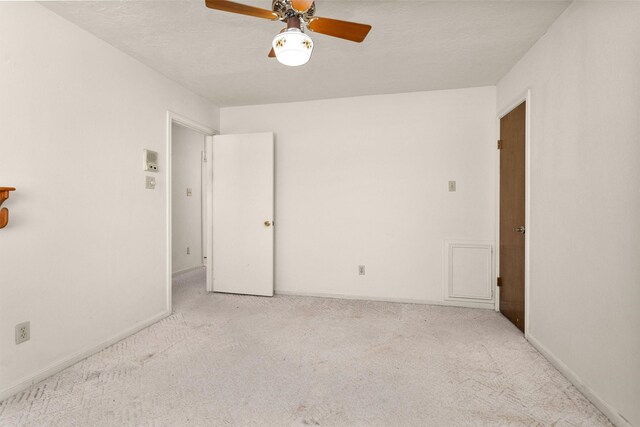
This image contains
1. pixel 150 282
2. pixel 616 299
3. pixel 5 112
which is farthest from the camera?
pixel 150 282

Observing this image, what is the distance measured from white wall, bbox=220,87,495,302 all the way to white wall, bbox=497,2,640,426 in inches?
37.3

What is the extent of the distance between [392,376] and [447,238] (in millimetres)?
1887

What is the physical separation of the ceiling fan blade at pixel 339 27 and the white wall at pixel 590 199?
4.15 ft

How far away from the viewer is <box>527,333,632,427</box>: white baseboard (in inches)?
62.7

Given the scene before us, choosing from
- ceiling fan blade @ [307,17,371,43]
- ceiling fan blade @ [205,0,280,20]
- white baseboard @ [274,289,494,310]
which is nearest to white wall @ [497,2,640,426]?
white baseboard @ [274,289,494,310]

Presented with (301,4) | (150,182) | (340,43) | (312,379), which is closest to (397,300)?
→ (312,379)

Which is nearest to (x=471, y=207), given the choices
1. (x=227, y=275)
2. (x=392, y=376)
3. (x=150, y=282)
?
(x=392, y=376)

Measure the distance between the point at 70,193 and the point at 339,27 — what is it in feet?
6.81

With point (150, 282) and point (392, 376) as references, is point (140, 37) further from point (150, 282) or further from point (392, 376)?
point (392, 376)

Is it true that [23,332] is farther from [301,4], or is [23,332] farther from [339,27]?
[339,27]

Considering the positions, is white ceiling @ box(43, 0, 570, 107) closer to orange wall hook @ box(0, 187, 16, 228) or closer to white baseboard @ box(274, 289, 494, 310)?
orange wall hook @ box(0, 187, 16, 228)

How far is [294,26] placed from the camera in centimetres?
165

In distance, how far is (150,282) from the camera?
9.71 feet

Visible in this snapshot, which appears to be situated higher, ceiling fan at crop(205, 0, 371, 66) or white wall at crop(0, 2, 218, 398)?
ceiling fan at crop(205, 0, 371, 66)
